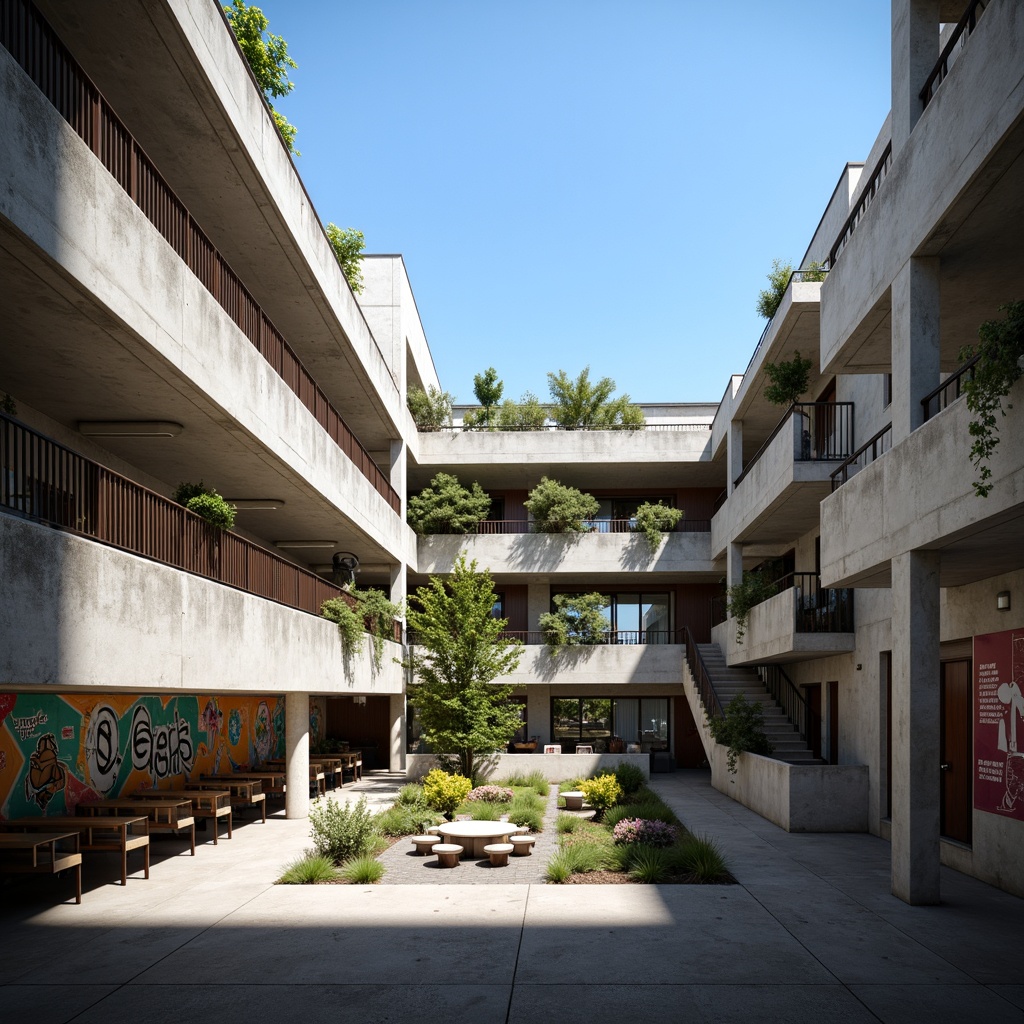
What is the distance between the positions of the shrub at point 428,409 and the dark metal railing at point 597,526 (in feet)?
12.9

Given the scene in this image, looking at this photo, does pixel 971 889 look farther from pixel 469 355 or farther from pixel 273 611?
pixel 469 355

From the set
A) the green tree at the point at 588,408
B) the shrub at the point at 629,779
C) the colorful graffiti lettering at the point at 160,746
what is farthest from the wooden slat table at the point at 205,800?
the green tree at the point at 588,408

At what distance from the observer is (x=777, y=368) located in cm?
2222

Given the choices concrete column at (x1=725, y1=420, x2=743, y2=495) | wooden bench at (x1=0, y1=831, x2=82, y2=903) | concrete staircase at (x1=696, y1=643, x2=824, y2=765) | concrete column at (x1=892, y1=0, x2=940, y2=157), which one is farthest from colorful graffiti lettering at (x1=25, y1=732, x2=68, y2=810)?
concrete column at (x1=725, y1=420, x2=743, y2=495)

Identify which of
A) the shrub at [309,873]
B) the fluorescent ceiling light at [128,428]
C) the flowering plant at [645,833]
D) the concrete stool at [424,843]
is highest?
the fluorescent ceiling light at [128,428]

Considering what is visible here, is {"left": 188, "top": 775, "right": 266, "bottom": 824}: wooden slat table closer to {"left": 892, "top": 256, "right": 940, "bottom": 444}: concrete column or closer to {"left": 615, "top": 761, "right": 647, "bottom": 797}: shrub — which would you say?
{"left": 615, "top": 761, "right": 647, "bottom": 797}: shrub

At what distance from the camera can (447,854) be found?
1537 cm

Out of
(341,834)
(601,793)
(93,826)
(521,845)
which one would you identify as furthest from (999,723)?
(93,826)

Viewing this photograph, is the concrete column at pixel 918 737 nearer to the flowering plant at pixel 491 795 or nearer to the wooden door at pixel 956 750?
the wooden door at pixel 956 750

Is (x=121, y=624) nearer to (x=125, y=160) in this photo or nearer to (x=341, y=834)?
(x=125, y=160)

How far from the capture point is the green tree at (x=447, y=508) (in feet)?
113

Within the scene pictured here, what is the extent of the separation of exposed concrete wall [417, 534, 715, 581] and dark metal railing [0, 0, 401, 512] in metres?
15.8

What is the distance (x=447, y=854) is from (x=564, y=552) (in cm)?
1982

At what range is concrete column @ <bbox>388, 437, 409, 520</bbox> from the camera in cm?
3173
